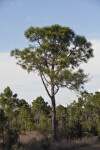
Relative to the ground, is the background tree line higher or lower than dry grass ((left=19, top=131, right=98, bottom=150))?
higher

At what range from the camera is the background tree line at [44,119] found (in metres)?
13.2

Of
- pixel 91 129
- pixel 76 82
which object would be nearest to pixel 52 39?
pixel 76 82

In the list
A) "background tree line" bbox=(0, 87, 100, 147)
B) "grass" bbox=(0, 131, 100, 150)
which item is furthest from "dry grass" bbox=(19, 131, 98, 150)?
"background tree line" bbox=(0, 87, 100, 147)

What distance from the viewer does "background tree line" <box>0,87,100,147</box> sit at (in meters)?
13.2

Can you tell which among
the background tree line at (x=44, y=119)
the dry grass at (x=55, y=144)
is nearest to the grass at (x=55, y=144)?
the dry grass at (x=55, y=144)

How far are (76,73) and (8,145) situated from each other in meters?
7.95

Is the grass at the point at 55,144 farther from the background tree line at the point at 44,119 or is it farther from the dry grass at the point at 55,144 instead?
the background tree line at the point at 44,119

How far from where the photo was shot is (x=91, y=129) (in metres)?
18.5

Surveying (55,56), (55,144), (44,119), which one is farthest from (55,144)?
(44,119)

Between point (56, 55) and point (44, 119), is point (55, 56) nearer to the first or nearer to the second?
point (56, 55)

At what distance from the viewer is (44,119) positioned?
132ft

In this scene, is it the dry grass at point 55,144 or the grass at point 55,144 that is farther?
the dry grass at point 55,144

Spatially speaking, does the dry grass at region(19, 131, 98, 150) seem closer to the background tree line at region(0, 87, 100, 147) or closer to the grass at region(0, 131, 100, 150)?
the grass at region(0, 131, 100, 150)

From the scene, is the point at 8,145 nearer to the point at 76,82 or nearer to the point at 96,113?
the point at 76,82
